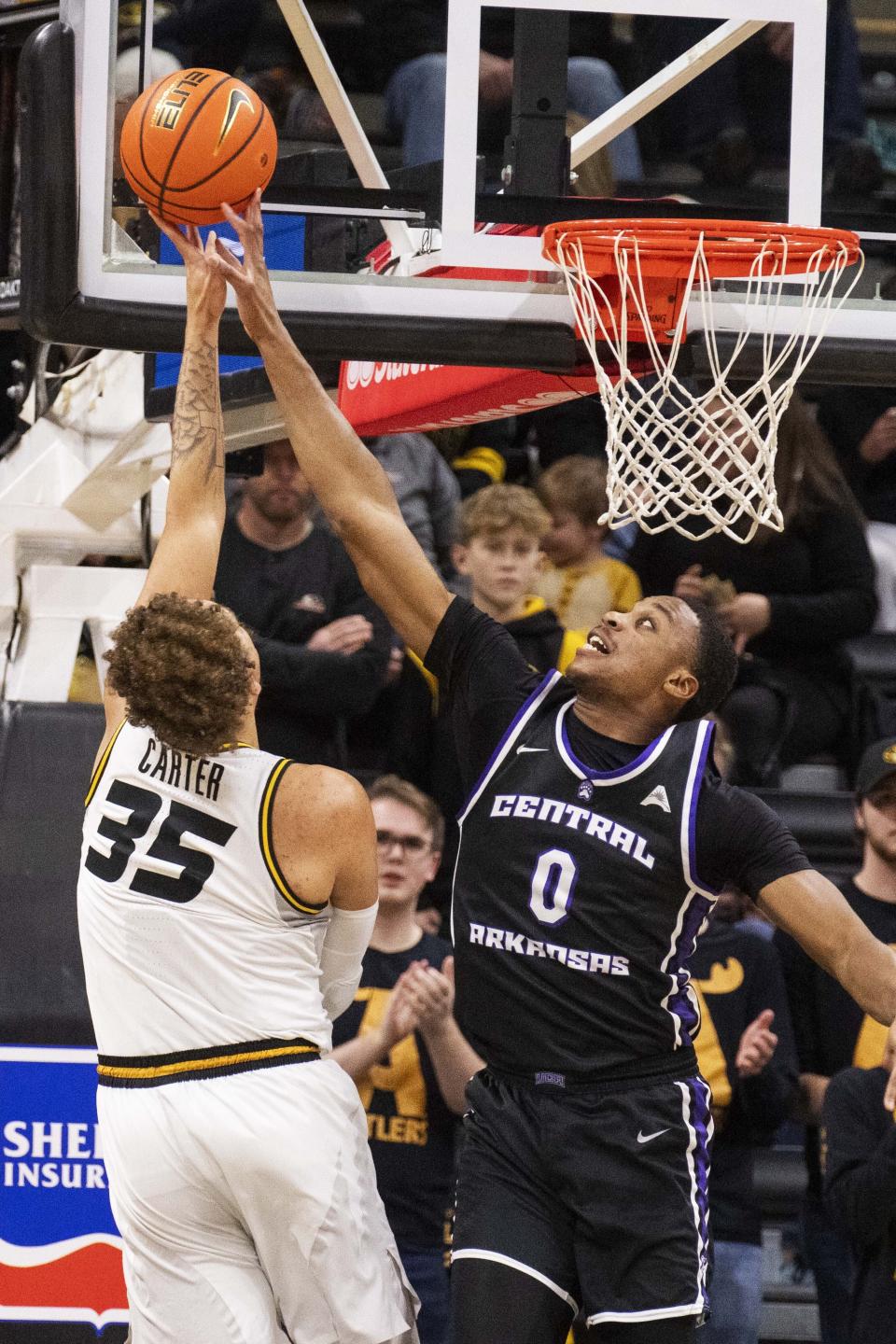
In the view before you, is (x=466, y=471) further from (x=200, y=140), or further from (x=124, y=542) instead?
(x=200, y=140)

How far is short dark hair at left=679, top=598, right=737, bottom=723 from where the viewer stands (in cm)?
438

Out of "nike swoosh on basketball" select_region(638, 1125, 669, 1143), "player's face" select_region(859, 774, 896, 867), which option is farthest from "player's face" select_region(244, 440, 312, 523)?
"nike swoosh on basketball" select_region(638, 1125, 669, 1143)

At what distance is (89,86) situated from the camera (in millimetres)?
4395

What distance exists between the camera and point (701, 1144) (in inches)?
162

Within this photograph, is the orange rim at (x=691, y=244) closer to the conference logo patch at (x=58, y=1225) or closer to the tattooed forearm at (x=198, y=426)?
the tattooed forearm at (x=198, y=426)

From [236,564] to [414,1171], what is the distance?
2538 millimetres

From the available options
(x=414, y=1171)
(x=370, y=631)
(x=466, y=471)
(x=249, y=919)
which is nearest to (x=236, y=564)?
(x=370, y=631)

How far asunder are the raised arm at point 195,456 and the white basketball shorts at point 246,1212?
90cm

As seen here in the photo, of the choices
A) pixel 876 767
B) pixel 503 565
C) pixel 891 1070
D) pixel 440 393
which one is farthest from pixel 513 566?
pixel 891 1070

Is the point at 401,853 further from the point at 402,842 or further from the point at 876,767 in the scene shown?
the point at 876,767

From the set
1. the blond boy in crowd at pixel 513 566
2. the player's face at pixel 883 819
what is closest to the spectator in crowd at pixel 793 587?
the blond boy in crowd at pixel 513 566

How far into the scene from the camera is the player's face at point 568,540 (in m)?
7.91

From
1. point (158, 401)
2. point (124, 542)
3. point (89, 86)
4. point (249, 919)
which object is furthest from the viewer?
point (124, 542)

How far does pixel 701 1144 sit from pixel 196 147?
248 cm
